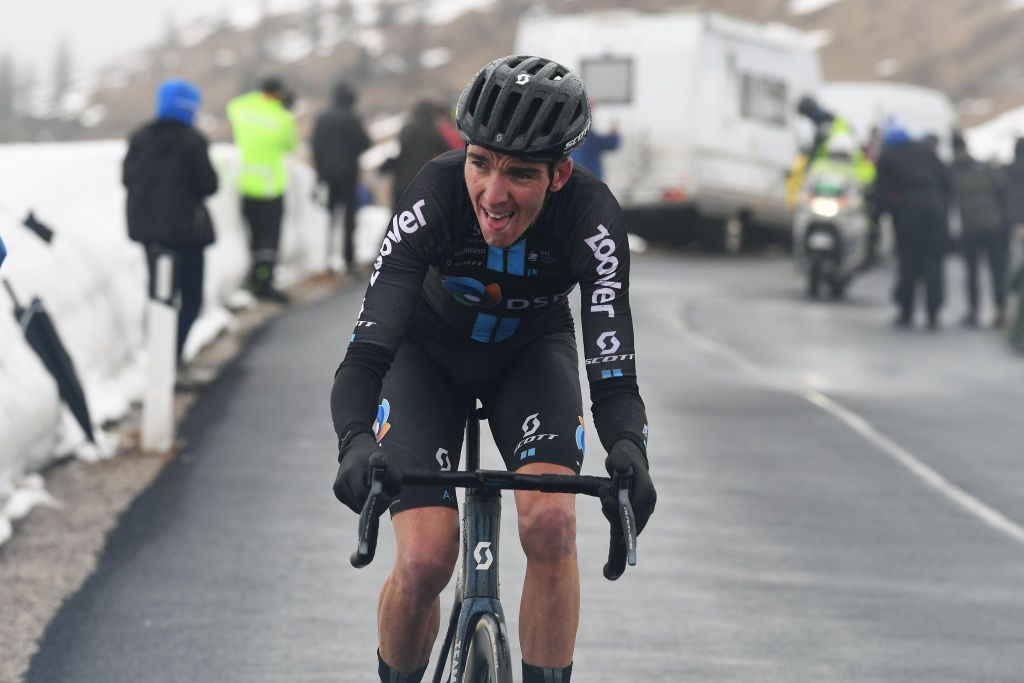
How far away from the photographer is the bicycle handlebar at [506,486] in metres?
3.84

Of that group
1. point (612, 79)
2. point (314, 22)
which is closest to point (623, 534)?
point (612, 79)

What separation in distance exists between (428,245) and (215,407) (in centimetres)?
750

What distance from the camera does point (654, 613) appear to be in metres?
7.20

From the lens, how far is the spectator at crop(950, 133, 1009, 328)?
64.5 ft

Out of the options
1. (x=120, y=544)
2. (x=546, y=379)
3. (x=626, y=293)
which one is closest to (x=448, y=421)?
(x=546, y=379)

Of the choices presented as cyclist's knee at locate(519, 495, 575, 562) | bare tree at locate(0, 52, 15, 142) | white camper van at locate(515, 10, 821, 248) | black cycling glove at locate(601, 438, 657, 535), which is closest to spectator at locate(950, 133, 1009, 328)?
white camper van at locate(515, 10, 821, 248)

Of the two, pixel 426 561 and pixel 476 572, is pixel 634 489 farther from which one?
pixel 426 561

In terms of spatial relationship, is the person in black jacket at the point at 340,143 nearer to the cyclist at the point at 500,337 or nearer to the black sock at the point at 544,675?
the cyclist at the point at 500,337

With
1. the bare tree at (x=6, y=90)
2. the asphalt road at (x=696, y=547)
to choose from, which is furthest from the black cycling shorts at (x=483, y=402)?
the bare tree at (x=6, y=90)

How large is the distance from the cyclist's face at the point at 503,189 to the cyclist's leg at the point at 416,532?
21.3 inches

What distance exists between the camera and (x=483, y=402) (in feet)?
16.4

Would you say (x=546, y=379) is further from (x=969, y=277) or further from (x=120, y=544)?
(x=969, y=277)

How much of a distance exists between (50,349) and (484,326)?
5.01m

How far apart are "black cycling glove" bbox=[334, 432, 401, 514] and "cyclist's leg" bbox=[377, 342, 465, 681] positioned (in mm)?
411
